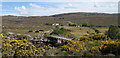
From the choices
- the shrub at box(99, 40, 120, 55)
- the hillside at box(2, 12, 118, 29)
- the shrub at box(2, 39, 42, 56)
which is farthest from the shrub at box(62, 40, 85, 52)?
the hillside at box(2, 12, 118, 29)

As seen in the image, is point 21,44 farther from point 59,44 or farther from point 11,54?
point 59,44

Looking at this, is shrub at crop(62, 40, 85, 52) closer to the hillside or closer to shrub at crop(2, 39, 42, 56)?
shrub at crop(2, 39, 42, 56)

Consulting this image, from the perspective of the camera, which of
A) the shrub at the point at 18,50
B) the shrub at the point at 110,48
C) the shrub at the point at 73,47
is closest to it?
the shrub at the point at 18,50

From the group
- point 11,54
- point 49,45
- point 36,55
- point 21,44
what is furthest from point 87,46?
point 11,54

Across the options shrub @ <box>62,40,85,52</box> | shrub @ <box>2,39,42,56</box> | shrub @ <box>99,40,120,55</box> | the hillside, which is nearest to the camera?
shrub @ <box>2,39,42,56</box>

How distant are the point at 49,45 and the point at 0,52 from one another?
2650 millimetres

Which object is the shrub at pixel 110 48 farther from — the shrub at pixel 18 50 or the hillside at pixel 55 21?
the hillside at pixel 55 21

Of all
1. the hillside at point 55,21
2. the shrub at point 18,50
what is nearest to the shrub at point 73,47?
the shrub at point 18,50

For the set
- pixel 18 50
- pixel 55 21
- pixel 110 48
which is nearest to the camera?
pixel 18 50

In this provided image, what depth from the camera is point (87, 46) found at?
7.34m

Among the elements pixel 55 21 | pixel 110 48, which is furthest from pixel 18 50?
pixel 55 21

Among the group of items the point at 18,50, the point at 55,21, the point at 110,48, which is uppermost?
the point at 18,50

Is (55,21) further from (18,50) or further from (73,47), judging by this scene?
(18,50)

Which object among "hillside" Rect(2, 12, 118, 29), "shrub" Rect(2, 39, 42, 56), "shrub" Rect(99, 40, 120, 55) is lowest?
"hillside" Rect(2, 12, 118, 29)
